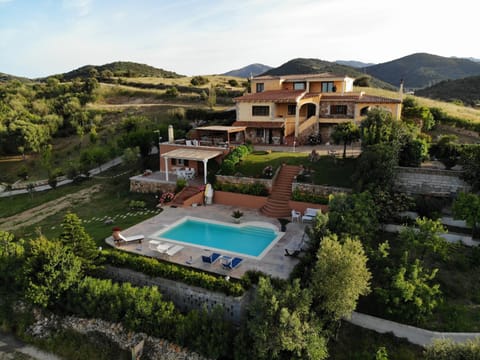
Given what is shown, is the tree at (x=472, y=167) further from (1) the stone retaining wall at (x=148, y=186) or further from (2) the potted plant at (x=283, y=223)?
(1) the stone retaining wall at (x=148, y=186)

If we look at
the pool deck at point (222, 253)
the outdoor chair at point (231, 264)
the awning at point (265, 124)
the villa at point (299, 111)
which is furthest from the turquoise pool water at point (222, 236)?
the villa at point (299, 111)

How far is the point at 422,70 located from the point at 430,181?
120182 mm

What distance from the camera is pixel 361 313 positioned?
13.1 metres

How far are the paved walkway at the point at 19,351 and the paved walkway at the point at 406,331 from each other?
1297 cm

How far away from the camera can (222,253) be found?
56.0ft

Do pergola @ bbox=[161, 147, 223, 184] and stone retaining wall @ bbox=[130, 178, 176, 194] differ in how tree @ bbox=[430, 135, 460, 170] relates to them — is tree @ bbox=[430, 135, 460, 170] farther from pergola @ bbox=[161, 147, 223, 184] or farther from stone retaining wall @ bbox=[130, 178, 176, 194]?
stone retaining wall @ bbox=[130, 178, 176, 194]

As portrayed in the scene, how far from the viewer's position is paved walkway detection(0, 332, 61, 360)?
13.8 m

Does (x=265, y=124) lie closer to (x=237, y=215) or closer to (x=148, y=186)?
(x=148, y=186)

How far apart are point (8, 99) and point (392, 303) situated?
282ft

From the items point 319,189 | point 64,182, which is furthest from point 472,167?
point 64,182

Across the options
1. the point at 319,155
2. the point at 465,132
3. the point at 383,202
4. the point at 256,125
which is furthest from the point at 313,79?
the point at 383,202

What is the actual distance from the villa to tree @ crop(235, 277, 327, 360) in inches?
895

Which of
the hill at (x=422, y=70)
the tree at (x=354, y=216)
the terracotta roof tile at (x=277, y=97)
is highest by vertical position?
the hill at (x=422, y=70)

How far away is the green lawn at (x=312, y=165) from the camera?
2276 centimetres
